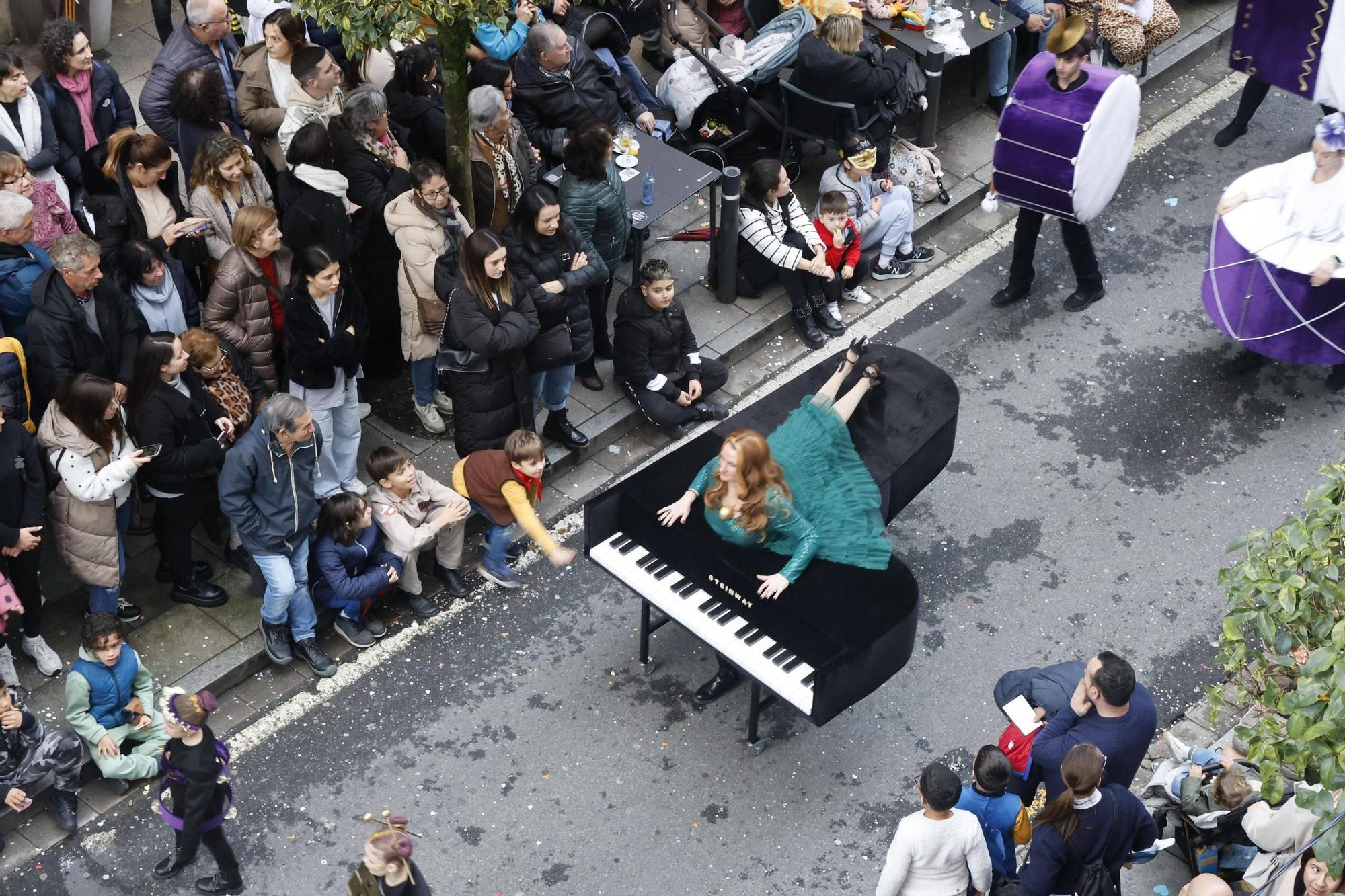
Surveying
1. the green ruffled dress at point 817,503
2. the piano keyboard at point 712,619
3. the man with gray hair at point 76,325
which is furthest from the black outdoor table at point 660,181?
the man with gray hair at point 76,325

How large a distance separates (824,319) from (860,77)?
1577 millimetres

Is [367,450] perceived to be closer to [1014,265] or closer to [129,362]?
[129,362]

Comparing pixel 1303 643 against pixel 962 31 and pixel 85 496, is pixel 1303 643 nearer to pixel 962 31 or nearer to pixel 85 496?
pixel 85 496

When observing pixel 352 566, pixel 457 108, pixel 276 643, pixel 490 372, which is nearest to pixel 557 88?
pixel 457 108

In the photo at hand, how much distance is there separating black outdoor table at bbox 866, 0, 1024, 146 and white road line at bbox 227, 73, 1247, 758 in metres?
1.23

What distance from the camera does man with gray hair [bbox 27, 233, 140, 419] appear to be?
7.48m

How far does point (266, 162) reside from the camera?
30.1 ft

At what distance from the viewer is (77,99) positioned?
8.71 m

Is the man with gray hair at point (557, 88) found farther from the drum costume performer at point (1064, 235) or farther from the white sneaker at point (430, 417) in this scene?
the drum costume performer at point (1064, 235)

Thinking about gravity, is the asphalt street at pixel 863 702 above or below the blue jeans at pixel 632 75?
below

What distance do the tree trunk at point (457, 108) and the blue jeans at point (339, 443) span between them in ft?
4.55

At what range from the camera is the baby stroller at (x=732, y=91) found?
10.9 m

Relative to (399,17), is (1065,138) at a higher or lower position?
lower

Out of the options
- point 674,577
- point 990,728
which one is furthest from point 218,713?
point 990,728
